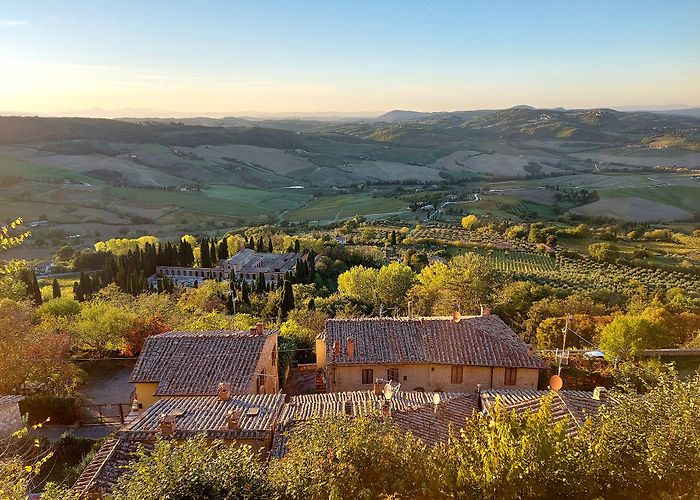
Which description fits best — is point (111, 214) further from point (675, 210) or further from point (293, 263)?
point (675, 210)

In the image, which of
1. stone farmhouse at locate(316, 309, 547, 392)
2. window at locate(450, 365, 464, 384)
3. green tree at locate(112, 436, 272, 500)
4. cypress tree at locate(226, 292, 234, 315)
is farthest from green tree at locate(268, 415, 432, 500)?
cypress tree at locate(226, 292, 234, 315)

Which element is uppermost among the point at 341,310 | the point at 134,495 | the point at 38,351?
the point at 134,495

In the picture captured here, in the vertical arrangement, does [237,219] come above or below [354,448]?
below

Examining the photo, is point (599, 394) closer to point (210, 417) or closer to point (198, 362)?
point (210, 417)

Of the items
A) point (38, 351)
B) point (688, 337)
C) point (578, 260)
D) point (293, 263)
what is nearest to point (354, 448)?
point (38, 351)

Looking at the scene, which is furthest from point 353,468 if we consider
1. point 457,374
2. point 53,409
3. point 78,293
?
point 78,293

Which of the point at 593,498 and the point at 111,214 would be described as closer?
the point at 593,498

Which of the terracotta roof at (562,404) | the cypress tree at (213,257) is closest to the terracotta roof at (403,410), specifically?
the terracotta roof at (562,404)

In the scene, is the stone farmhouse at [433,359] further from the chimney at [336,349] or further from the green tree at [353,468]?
the green tree at [353,468]
